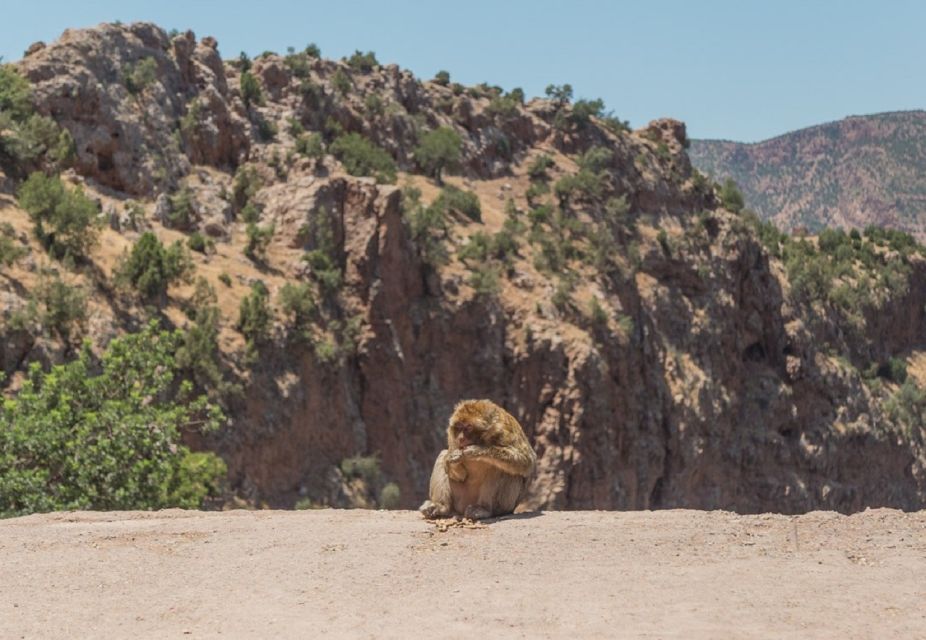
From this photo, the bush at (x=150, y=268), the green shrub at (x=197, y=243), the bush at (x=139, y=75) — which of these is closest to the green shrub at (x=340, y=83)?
the bush at (x=139, y=75)

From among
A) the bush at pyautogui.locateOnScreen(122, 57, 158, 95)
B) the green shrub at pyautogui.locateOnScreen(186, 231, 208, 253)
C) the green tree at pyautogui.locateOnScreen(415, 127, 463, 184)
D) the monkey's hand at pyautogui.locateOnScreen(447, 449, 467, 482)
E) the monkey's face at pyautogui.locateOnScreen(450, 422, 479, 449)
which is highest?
the bush at pyautogui.locateOnScreen(122, 57, 158, 95)

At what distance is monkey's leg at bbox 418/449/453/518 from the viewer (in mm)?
10461

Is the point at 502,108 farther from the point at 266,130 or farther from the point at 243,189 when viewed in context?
the point at 243,189

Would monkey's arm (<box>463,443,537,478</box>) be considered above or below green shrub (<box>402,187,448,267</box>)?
below

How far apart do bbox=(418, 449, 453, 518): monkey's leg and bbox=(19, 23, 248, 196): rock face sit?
25.8 m

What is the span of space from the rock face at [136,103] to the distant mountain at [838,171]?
11523 centimetres

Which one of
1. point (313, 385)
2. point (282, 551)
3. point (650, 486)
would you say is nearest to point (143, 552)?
point (282, 551)

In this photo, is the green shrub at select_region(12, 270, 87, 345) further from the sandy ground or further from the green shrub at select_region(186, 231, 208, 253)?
the sandy ground

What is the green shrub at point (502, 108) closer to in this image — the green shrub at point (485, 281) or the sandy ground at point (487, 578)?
the green shrub at point (485, 281)

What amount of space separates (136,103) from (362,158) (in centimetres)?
939

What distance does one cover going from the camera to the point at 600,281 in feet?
141

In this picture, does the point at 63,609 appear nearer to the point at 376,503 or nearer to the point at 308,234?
the point at 376,503

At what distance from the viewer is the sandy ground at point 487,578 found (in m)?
6.98

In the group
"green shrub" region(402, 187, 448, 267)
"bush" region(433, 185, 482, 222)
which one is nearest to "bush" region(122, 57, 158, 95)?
"green shrub" region(402, 187, 448, 267)
